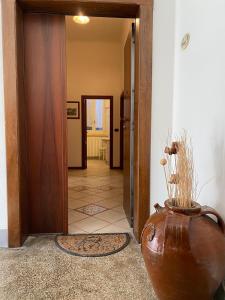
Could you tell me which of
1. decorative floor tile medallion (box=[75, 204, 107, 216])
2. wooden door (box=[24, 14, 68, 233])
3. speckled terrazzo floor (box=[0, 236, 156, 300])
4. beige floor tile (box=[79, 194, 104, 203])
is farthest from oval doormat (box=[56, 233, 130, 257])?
beige floor tile (box=[79, 194, 104, 203])

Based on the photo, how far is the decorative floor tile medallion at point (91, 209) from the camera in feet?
11.1

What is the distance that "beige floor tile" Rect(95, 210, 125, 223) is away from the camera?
3.13 meters

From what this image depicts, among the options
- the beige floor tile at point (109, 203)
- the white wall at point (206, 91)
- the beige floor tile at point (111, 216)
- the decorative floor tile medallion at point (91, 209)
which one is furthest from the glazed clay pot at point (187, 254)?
the beige floor tile at point (109, 203)

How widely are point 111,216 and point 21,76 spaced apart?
189 centimetres

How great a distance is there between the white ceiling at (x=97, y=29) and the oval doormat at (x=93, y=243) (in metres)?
4.21

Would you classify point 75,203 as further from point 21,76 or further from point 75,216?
point 21,76

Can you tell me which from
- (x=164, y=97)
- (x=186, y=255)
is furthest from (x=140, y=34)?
(x=186, y=255)

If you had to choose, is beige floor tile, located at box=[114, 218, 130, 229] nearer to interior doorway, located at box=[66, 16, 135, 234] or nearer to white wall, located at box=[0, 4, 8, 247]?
white wall, located at box=[0, 4, 8, 247]

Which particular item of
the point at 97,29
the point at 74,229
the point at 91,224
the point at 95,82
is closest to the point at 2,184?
the point at 74,229

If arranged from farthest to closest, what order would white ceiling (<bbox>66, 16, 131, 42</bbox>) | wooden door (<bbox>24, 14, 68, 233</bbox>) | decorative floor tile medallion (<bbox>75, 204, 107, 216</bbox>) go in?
white ceiling (<bbox>66, 16, 131, 42</bbox>)
decorative floor tile medallion (<bbox>75, 204, 107, 216</bbox>)
wooden door (<bbox>24, 14, 68, 233</bbox>)

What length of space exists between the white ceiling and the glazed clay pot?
471 centimetres

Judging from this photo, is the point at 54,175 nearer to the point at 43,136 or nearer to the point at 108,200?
the point at 43,136

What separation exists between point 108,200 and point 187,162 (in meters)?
2.58

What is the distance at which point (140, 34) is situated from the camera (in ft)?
7.55
